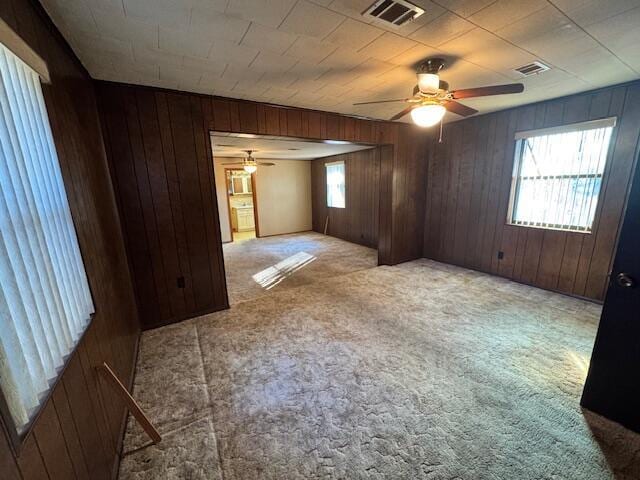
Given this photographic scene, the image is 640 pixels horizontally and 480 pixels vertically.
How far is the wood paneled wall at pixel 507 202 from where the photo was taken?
2830 millimetres

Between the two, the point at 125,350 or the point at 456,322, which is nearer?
the point at 125,350

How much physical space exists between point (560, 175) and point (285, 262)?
14.3 ft

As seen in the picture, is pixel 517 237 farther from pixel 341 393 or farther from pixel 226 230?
pixel 226 230

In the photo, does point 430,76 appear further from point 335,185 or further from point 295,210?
point 295,210

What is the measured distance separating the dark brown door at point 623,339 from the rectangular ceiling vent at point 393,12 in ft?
5.09

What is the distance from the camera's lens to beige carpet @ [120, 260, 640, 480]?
54.8 inches

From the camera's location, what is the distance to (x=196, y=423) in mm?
1660

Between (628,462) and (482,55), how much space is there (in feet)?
8.88

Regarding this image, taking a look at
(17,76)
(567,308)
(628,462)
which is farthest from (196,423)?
(567,308)

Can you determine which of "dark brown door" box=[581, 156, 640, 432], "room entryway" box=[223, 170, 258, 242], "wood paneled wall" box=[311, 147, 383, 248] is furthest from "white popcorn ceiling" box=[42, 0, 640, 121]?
"room entryway" box=[223, 170, 258, 242]

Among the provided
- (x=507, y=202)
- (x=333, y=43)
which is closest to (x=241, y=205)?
(x=507, y=202)

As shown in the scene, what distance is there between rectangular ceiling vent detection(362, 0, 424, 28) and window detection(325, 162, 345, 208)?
5275 millimetres

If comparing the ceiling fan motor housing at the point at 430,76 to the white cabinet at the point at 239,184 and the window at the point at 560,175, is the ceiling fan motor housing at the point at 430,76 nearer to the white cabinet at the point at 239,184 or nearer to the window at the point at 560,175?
the window at the point at 560,175

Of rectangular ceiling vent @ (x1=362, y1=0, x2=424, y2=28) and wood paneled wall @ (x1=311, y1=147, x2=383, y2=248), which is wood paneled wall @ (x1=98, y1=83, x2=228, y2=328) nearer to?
rectangular ceiling vent @ (x1=362, y1=0, x2=424, y2=28)
